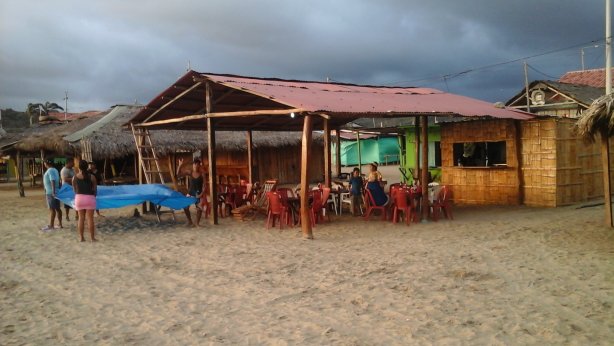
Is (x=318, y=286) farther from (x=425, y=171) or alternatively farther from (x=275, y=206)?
(x=425, y=171)

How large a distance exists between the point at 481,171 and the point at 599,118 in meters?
5.07

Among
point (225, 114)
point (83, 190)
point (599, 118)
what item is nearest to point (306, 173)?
point (225, 114)

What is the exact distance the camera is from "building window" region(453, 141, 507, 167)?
13562mm

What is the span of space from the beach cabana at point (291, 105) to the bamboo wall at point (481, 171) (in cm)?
64

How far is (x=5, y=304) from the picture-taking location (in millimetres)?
5027

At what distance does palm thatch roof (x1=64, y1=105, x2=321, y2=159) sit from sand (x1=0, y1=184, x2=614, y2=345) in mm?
8157

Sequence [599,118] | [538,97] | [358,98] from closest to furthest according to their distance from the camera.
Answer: [599,118] → [358,98] → [538,97]

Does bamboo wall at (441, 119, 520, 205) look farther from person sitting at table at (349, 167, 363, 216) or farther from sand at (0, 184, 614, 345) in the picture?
person sitting at table at (349, 167, 363, 216)

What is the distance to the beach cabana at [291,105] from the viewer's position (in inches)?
329

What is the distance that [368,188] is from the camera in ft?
33.3

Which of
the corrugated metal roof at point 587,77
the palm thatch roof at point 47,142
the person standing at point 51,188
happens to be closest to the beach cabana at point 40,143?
the palm thatch roof at point 47,142

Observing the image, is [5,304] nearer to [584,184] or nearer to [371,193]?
[371,193]

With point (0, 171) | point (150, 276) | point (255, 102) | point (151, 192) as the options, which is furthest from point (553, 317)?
point (0, 171)

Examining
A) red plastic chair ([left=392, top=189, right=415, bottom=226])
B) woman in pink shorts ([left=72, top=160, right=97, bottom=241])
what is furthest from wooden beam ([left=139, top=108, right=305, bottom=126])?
red plastic chair ([left=392, top=189, right=415, bottom=226])
